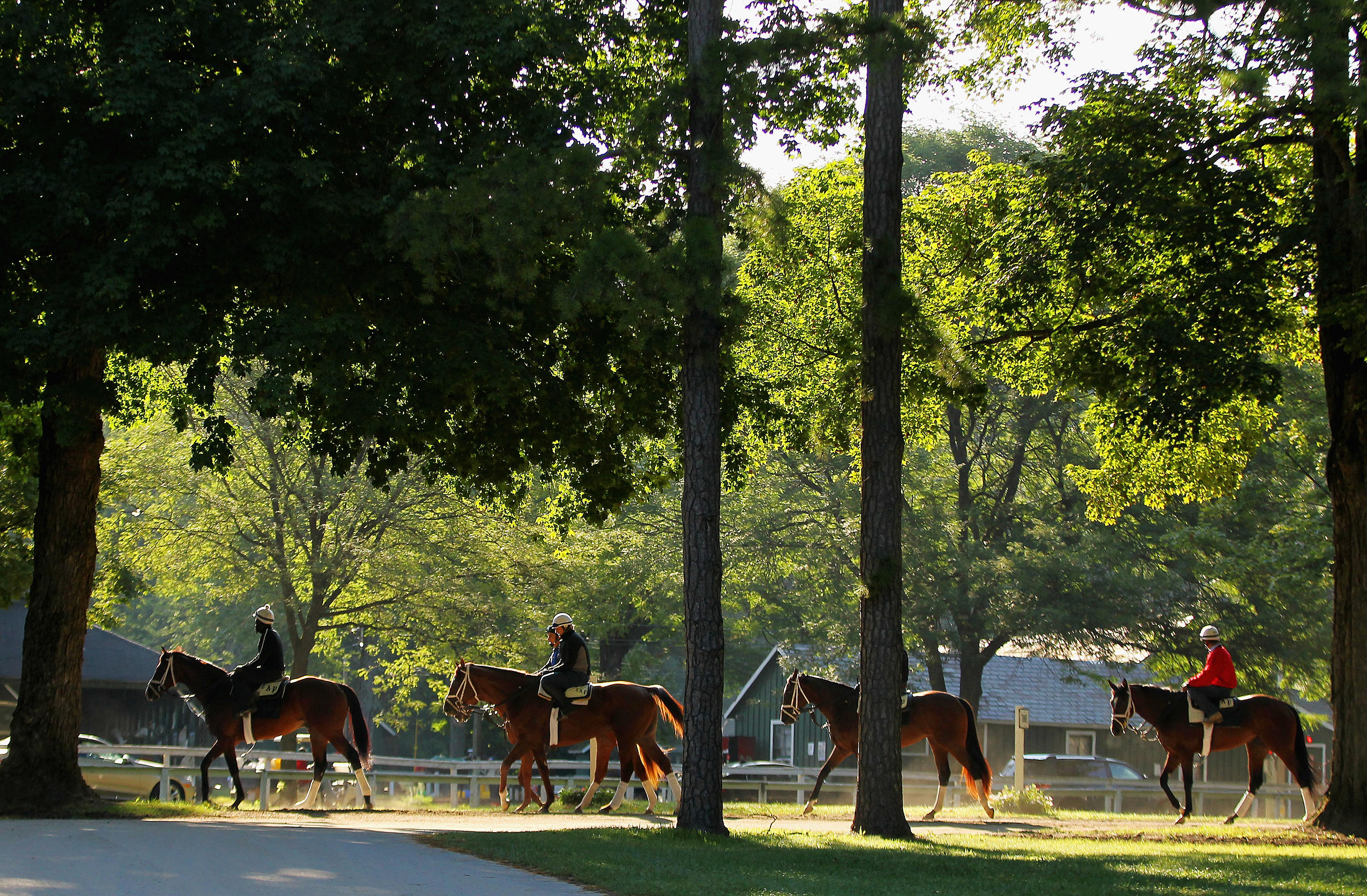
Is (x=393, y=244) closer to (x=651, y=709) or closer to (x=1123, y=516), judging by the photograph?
(x=651, y=709)

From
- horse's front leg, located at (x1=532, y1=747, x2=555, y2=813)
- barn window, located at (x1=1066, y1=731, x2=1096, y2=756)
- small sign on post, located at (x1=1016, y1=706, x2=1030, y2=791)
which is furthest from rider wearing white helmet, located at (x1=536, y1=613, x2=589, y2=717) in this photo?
barn window, located at (x1=1066, y1=731, x2=1096, y2=756)

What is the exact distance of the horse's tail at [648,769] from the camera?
774 inches

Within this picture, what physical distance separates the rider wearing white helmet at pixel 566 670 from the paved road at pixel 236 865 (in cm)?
481

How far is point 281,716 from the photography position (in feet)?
62.0

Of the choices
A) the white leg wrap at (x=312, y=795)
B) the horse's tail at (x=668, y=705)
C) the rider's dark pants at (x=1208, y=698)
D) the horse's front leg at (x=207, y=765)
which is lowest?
the white leg wrap at (x=312, y=795)

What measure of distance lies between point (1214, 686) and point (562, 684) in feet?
31.4

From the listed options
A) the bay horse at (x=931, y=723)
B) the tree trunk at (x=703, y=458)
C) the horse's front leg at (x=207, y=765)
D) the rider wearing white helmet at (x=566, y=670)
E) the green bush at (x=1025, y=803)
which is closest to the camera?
the tree trunk at (x=703, y=458)

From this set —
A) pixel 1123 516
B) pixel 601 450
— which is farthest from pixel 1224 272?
pixel 1123 516

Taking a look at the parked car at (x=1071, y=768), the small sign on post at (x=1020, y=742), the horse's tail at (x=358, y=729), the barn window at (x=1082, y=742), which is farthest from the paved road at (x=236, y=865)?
the barn window at (x=1082, y=742)

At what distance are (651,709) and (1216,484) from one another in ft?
36.6

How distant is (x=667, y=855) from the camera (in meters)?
12.1

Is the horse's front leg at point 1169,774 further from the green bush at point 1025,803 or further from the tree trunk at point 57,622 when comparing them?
the tree trunk at point 57,622

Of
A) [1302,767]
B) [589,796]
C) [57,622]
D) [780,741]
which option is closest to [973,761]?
[1302,767]

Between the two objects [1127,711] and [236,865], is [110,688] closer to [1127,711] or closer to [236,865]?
[1127,711]
